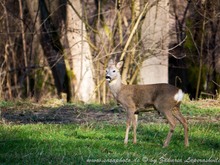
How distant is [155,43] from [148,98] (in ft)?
26.0

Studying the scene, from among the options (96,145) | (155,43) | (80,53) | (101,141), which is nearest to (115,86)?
(101,141)

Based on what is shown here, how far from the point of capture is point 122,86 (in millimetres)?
10578

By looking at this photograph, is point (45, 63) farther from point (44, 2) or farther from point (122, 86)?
point (122, 86)

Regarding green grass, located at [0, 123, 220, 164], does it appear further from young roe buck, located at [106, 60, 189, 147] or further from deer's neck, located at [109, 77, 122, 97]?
deer's neck, located at [109, 77, 122, 97]

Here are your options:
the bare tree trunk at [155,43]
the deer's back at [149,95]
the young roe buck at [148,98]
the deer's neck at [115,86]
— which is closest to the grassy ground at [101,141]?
the young roe buck at [148,98]

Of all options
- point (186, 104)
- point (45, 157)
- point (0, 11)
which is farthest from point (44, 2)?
point (45, 157)

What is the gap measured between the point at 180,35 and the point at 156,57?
301 centimetres

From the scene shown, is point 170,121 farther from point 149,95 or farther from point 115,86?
point 115,86

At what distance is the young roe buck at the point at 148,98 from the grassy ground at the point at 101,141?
1.07 ft

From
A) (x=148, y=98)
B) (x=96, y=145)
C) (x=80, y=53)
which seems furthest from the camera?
(x=80, y=53)

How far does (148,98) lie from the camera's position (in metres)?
10.1

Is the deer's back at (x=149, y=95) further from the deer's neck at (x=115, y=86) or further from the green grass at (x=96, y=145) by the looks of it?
the green grass at (x=96, y=145)

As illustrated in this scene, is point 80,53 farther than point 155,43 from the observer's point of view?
Yes

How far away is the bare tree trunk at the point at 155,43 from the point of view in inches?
699
